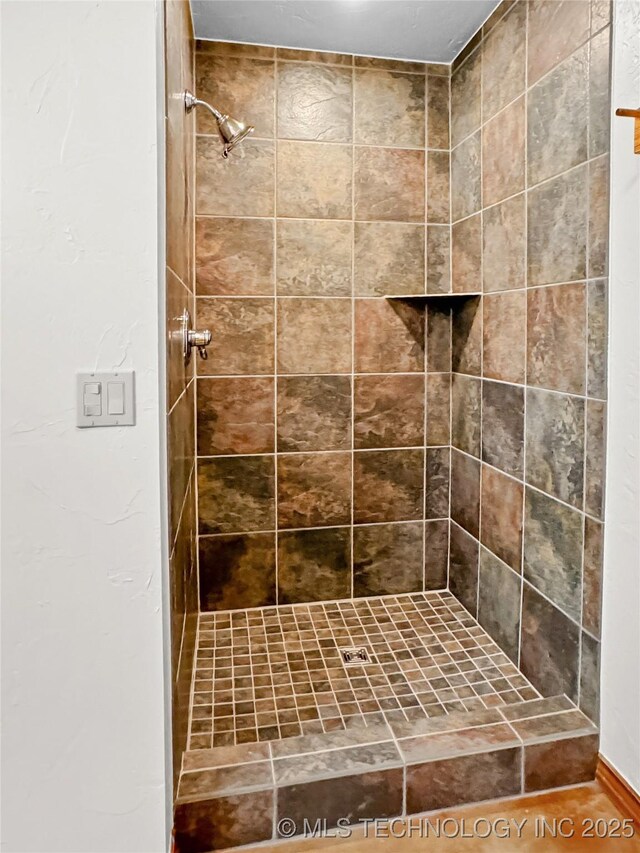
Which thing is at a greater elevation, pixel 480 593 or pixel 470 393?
pixel 470 393

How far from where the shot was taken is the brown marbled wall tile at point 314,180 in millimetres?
2375

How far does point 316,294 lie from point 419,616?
1.39 meters

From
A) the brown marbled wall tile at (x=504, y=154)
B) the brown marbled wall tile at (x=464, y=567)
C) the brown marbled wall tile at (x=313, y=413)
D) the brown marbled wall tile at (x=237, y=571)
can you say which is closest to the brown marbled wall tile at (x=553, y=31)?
the brown marbled wall tile at (x=504, y=154)

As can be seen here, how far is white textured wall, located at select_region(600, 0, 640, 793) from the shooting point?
1468 millimetres

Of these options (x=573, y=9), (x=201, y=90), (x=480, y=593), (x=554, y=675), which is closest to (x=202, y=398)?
(x=201, y=90)

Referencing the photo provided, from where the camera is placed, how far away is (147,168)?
1162 millimetres

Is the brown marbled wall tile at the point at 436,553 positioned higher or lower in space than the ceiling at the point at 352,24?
lower

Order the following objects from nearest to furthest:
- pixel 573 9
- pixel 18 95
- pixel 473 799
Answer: pixel 18 95 < pixel 473 799 < pixel 573 9

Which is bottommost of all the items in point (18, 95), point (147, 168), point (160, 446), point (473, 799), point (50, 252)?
point (473, 799)

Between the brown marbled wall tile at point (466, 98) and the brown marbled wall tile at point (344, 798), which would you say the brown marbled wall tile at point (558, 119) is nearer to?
the brown marbled wall tile at point (466, 98)

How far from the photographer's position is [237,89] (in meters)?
2.32

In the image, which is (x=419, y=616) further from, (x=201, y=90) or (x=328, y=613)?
(x=201, y=90)

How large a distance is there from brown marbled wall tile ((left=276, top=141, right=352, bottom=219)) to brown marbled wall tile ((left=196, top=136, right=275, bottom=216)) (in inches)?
2.1

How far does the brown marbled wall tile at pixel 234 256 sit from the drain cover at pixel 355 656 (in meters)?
1.41
